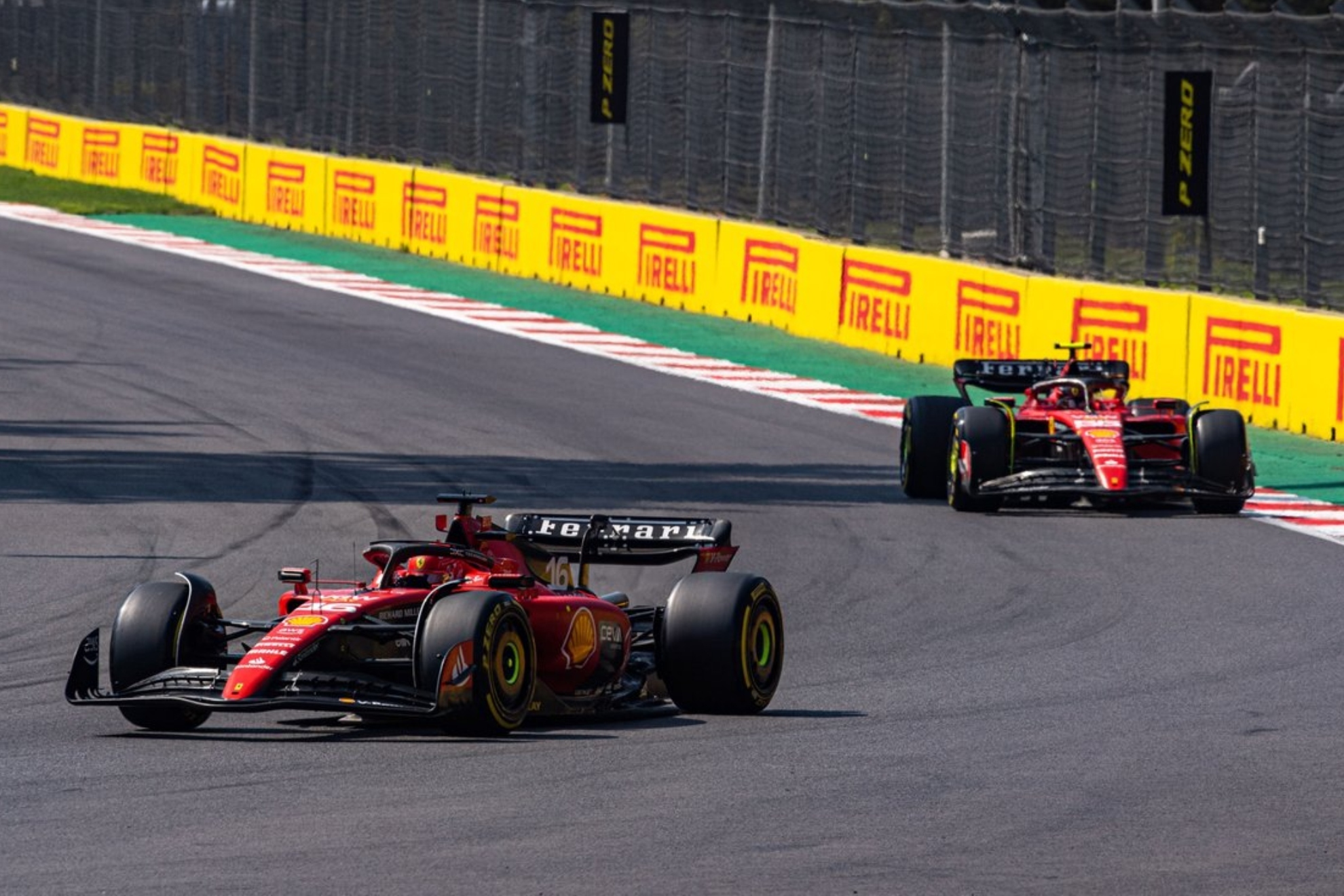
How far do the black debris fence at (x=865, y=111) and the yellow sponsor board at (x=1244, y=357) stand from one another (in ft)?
2.09

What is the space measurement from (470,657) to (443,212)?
25383 mm

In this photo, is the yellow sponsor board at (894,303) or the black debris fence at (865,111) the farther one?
the yellow sponsor board at (894,303)

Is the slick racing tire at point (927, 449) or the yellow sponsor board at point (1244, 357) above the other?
the yellow sponsor board at point (1244, 357)

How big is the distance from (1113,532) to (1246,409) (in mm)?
5565

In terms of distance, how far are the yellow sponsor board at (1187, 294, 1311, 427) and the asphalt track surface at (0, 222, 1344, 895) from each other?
2961 mm

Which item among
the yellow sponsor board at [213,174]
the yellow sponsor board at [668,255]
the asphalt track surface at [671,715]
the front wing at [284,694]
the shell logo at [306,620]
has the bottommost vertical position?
the asphalt track surface at [671,715]

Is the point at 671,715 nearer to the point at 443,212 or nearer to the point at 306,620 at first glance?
the point at 306,620

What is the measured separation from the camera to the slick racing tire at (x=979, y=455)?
1867cm

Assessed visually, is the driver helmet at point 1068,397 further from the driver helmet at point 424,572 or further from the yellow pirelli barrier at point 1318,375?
the driver helmet at point 424,572

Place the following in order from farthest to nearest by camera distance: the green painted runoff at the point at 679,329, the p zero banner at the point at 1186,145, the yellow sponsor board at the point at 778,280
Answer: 1. the yellow sponsor board at the point at 778,280
2. the p zero banner at the point at 1186,145
3. the green painted runoff at the point at 679,329

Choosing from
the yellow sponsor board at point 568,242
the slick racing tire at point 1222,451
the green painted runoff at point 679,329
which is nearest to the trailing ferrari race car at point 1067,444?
the slick racing tire at point 1222,451

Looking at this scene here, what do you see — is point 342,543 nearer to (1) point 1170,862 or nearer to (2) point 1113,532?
(2) point 1113,532

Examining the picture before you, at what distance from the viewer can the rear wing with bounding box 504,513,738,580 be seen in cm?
1200

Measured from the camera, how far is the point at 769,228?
29578 mm
